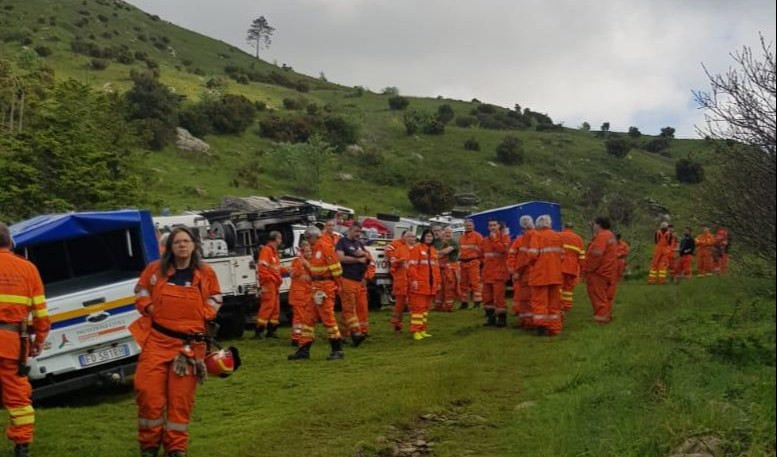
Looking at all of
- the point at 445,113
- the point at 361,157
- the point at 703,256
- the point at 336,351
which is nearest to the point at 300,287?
the point at 336,351

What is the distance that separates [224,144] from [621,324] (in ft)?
122

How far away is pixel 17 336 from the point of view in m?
6.29

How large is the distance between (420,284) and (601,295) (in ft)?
10.2

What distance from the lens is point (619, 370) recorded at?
8172 millimetres

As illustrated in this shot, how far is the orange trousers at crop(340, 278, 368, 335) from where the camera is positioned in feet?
39.5

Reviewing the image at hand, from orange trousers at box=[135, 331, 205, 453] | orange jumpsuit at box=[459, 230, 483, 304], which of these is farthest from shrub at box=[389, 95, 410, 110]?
orange trousers at box=[135, 331, 205, 453]

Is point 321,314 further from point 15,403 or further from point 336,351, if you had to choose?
point 15,403

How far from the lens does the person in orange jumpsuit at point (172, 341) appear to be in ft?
20.2

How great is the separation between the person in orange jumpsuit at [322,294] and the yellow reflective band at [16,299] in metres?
5.18

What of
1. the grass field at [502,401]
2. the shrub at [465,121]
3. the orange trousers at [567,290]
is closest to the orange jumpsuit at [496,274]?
the orange trousers at [567,290]

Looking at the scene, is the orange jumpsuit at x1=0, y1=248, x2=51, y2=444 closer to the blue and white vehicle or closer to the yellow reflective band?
the yellow reflective band

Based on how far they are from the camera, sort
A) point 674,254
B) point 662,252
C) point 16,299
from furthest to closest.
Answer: point 674,254 < point 662,252 < point 16,299

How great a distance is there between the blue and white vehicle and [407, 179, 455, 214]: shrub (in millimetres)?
34334

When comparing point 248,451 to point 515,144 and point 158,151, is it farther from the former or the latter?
point 515,144
